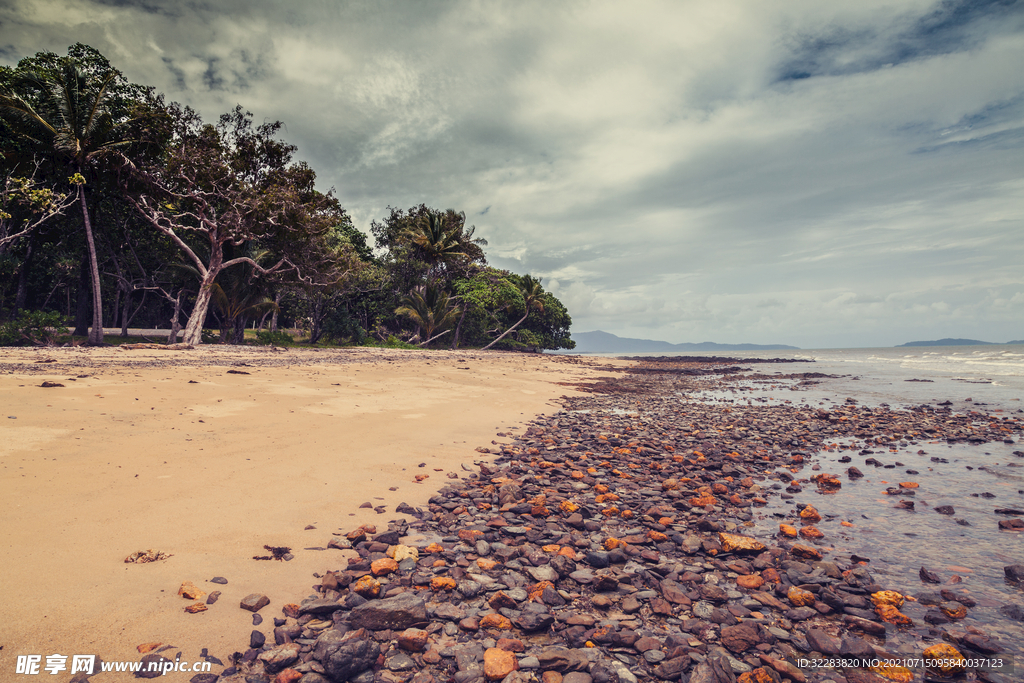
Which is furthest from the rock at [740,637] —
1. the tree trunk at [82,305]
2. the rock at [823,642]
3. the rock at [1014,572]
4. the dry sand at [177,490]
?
the tree trunk at [82,305]

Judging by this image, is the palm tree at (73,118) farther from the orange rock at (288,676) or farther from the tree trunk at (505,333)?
the tree trunk at (505,333)

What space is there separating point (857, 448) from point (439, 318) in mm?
35791

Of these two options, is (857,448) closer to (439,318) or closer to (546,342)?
(439,318)

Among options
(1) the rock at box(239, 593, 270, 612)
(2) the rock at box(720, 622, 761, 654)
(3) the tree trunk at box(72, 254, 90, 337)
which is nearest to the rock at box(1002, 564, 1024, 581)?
(2) the rock at box(720, 622, 761, 654)

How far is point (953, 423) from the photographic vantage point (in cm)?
1111

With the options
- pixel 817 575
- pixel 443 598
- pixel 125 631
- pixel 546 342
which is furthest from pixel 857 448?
pixel 546 342

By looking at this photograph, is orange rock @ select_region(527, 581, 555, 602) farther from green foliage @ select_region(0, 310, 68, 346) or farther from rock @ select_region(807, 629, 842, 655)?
green foliage @ select_region(0, 310, 68, 346)

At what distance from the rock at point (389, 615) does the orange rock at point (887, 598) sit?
3430 millimetres

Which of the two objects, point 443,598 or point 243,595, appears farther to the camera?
point 443,598

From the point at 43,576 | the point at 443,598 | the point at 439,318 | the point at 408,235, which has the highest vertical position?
the point at 408,235

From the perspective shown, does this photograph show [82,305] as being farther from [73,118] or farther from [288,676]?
[288,676]

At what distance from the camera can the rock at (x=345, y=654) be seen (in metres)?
2.33

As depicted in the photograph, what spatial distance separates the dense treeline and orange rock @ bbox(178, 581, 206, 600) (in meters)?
21.7

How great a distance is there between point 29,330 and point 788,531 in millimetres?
29086
